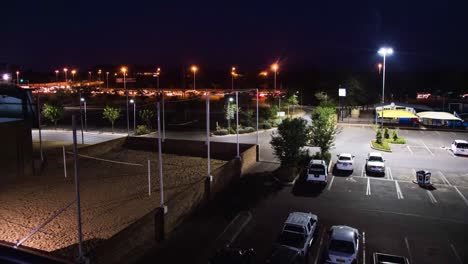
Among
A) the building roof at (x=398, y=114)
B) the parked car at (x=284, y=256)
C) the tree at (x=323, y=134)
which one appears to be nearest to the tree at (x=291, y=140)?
the tree at (x=323, y=134)

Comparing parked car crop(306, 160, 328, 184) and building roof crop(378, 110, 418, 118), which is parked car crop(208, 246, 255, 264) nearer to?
parked car crop(306, 160, 328, 184)

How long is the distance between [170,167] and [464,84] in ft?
362

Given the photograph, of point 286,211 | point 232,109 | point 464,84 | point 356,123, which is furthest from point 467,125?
point 464,84

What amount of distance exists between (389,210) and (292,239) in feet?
24.4

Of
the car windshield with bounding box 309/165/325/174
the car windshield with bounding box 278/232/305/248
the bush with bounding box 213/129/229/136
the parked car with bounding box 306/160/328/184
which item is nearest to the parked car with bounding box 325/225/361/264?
the car windshield with bounding box 278/232/305/248

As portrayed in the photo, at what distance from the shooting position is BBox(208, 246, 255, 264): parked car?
44.9 ft

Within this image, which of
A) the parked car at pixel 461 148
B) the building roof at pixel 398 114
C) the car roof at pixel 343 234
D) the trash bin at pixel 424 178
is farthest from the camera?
the building roof at pixel 398 114

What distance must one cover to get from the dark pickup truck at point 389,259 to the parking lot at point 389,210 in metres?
0.55

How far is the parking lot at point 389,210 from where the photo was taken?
51.3ft

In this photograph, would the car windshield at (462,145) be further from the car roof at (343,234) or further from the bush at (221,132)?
the bush at (221,132)

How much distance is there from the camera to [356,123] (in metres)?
51.1

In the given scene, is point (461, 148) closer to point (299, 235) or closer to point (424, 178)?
point (424, 178)

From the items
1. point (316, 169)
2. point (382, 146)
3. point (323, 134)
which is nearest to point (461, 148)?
point (382, 146)

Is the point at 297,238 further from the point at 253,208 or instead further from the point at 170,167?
the point at 170,167
